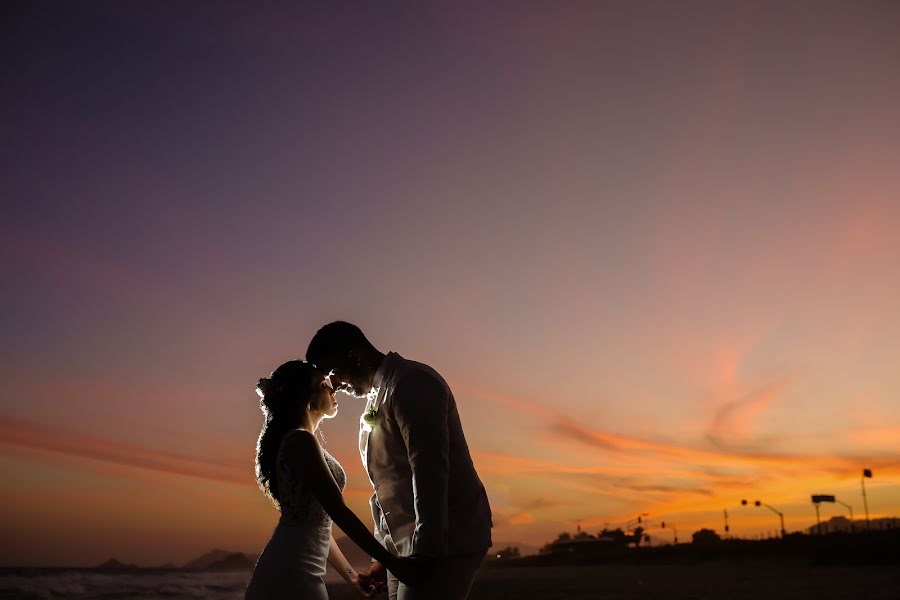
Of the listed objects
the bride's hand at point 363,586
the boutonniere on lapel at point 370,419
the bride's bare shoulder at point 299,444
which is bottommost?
the bride's hand at point 363,586

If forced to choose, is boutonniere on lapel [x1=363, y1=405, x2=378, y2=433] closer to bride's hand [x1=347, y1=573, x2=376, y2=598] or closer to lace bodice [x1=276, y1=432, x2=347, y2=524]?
lace bodice [x1=276, y1=432, x2=347, y2=524]

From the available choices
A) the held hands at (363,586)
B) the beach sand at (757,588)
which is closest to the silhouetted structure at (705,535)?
the beach sand at (757,588)

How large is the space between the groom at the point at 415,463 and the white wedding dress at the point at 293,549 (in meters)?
0.52

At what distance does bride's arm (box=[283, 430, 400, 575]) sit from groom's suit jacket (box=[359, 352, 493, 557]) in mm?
181

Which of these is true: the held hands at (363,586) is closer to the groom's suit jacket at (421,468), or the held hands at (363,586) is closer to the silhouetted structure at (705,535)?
the groom's suit jacket at (421,468)

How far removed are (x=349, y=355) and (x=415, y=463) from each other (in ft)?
2.74

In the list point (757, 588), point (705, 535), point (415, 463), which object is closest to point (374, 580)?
point (415, 463)

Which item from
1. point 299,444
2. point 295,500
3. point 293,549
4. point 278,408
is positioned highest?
point 278,408

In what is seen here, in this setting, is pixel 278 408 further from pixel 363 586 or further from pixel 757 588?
pixel 757 588

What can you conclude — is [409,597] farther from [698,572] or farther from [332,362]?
[698,572]

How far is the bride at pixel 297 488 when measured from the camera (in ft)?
13.7

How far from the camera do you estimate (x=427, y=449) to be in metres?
3.42

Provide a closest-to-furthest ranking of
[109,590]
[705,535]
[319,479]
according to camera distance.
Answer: [319,479], [109,590], [705,535]

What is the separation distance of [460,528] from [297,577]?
4.27 feet
